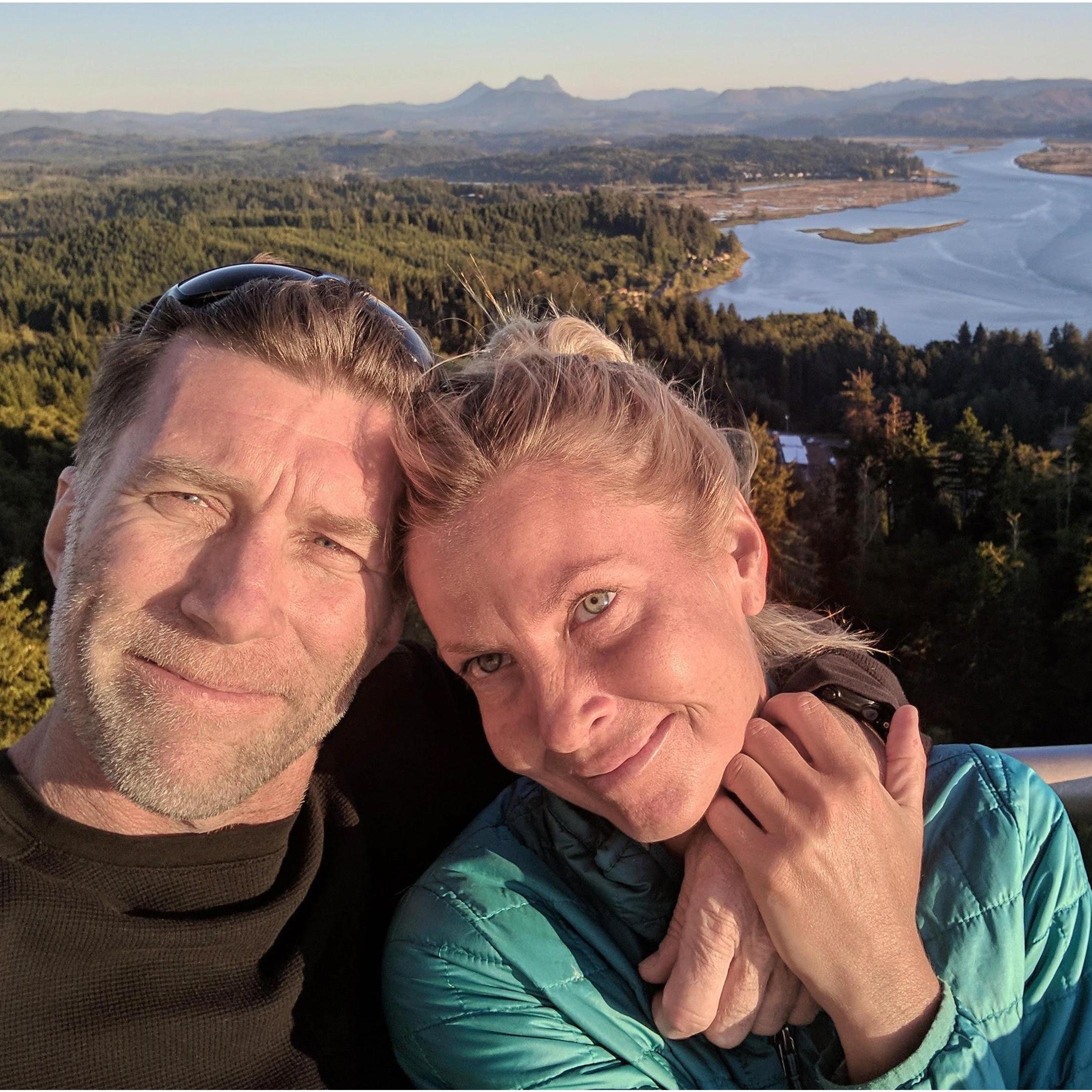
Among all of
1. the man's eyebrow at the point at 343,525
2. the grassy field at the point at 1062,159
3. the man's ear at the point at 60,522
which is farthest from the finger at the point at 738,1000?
the grassy field at the point at 1062,159

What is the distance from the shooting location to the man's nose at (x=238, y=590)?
2148 millimetres

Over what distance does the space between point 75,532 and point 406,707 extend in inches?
43.7

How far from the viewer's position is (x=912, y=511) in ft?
94.9

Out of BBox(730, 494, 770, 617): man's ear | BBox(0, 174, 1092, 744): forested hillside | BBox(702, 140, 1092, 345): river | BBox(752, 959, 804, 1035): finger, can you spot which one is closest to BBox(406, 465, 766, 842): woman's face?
BBox(730, 494, 770, 617): man's ear

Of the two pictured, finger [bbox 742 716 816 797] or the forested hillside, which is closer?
finger [bbox 742 716 816 797]

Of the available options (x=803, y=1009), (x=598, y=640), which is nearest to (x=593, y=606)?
(x=598, y=640)

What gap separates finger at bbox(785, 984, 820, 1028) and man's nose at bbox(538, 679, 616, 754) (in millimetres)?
722

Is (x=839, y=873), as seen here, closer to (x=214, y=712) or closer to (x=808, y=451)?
(x=214, y=712)

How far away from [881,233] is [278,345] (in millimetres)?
55091

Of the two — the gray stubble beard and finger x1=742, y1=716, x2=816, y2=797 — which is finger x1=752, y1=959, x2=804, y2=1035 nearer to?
finger x1=742, y1=716, x2=816, y2=797

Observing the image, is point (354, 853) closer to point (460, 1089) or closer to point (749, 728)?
point (460, 1089)

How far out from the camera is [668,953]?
6.44 ft

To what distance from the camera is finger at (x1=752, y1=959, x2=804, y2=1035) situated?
1.93m

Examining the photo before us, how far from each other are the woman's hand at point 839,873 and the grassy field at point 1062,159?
4874 centimetres
